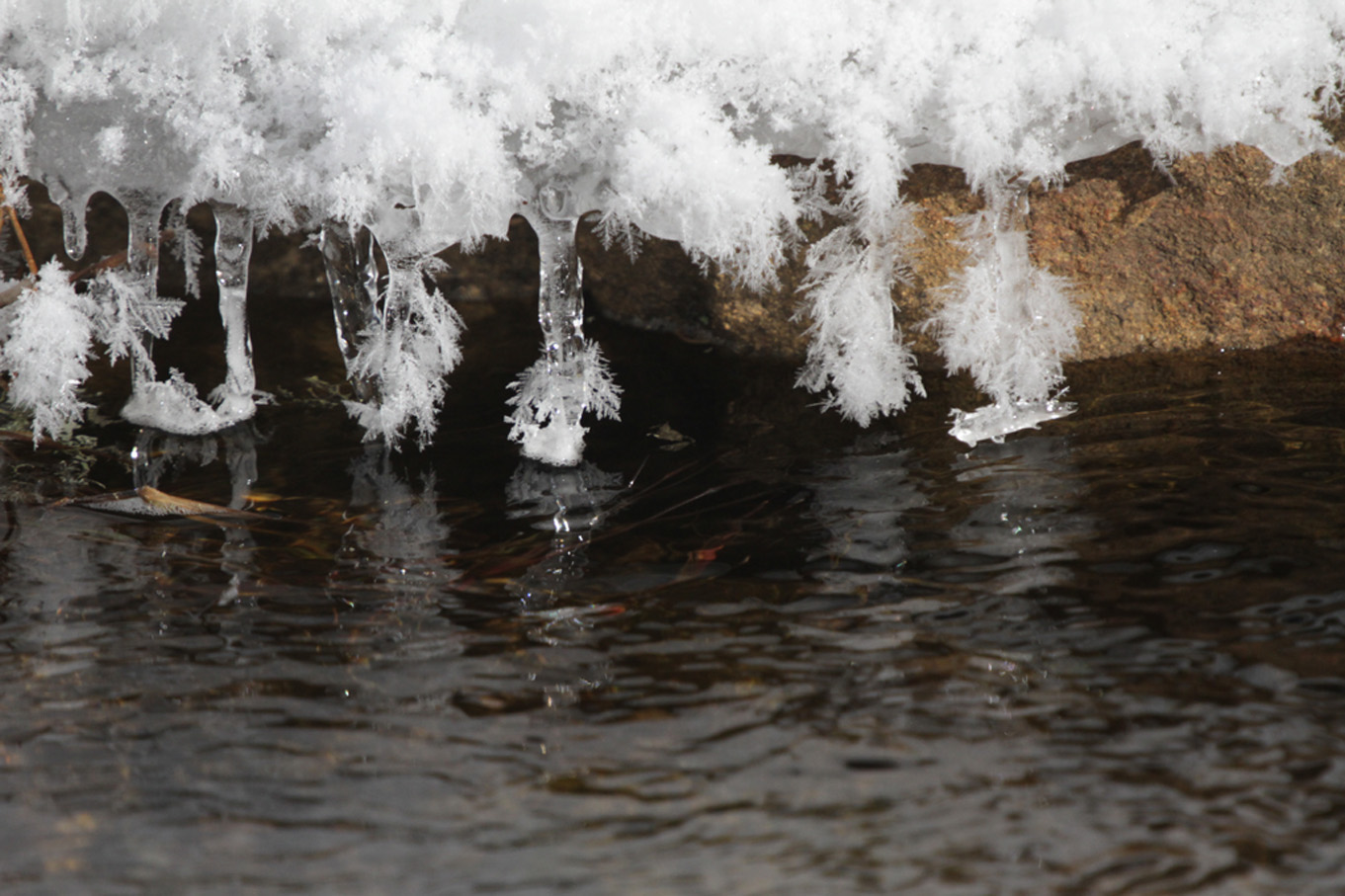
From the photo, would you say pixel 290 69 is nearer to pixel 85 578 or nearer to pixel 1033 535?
pixel 85 578

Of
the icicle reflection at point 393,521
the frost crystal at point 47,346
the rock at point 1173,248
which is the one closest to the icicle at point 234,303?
the frost crystal at point 47,346

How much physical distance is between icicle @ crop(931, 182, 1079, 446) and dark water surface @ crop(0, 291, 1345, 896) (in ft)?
0.39

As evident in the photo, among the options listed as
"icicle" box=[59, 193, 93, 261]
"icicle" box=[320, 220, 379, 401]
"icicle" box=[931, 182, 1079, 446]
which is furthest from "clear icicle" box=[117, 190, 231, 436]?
"icicle" box=[931, 182, 1079, 446]

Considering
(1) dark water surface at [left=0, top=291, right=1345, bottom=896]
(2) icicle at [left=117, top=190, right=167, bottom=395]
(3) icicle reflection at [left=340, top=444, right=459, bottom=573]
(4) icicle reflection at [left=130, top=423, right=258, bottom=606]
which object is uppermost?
(2) icicle at [left=117, top=190, right=167, bottom=395]

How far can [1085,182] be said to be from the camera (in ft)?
10.1

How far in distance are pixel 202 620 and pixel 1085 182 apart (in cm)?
258

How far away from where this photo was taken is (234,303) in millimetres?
3105

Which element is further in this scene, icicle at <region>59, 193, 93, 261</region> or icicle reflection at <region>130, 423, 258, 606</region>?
icicle at <region>59, 193, 93, 261</region>

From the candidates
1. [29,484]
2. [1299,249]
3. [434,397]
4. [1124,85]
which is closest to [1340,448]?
[1299,249]

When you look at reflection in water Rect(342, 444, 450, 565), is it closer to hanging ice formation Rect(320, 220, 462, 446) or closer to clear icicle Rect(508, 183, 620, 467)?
hanging ice formation Rect(320, 220, 462, 446)

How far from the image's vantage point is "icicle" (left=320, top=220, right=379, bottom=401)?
9.82ft

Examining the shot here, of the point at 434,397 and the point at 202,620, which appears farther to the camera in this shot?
the point at 434,397

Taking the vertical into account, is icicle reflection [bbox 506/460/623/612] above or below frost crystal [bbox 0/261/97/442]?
below

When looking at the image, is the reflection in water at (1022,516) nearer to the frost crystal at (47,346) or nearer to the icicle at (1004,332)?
the icicle at (1004,332)
